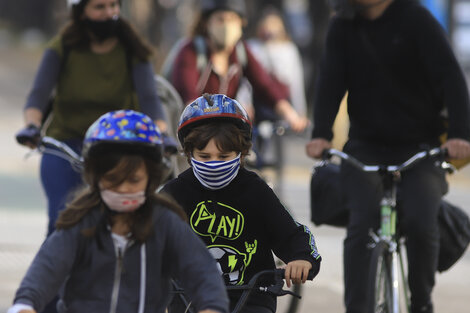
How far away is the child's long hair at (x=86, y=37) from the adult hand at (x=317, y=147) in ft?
3.45

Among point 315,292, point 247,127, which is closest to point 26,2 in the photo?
point 315,292

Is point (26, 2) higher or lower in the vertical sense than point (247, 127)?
higher

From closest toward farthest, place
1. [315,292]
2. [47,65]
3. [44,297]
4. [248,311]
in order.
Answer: [44,297]
[248,311]
[47,65]
[315,292]

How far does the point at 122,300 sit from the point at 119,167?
1.31 feet

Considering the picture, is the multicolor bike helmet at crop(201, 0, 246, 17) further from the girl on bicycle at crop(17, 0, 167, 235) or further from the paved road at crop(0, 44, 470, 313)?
the girl on bicycle at crop(17, 0, 167, 235)

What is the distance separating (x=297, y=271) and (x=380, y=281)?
1485 millimetres

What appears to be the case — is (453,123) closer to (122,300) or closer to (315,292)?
(122,300)

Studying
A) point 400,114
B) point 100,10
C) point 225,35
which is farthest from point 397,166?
point 225,35

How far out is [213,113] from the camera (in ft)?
14.7

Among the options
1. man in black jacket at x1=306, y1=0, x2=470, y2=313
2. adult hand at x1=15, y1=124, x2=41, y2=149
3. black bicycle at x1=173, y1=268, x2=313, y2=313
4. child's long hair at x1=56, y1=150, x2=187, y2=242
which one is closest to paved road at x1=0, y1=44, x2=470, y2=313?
man in black jacket at x1=306, y1=0, x2=470, y2=313

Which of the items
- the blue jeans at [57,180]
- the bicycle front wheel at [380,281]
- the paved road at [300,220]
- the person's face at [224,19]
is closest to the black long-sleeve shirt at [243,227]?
the bicycle front wheel at [380,281]

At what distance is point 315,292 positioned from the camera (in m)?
8.65

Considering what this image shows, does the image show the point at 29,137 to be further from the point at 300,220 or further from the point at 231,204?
the point at 300,220

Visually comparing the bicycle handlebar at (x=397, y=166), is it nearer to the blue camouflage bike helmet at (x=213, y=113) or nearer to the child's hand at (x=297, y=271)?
the blue camouflage bike helmet at (x=213, y=113)
